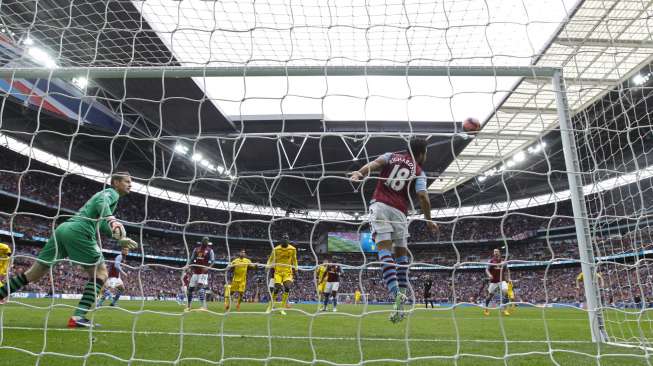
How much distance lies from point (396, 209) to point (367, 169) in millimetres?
742

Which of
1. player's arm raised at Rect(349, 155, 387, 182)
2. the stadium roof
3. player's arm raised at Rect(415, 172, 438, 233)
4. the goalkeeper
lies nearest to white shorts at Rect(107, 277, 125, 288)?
the stadium roof

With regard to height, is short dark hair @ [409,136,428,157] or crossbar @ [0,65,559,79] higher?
crossbar @ [0,65,559,79]

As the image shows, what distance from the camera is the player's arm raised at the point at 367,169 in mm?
3797

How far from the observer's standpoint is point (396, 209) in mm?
4598

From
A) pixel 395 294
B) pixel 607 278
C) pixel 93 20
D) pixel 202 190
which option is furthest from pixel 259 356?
pixel 202 190

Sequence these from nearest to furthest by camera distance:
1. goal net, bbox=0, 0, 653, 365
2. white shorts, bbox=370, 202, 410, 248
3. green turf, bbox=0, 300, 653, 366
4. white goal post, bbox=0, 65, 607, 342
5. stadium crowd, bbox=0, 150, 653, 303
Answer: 1. green turf, bbox=0, 300, 653, 366
2. goal net, bbox=0, 0, 653, 365
3. white goal post, bbox=0, 65, 607, 342
4. white shorts, bbox=370, 202, 410, 248
5. stadium crowd, bbox=0, 150, 653, 303

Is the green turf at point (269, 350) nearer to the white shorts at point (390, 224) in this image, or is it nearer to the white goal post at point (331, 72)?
the white goal post at point (331, 72)

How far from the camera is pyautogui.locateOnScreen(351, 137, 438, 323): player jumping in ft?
14.5

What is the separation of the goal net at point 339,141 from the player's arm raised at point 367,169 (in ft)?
0.30

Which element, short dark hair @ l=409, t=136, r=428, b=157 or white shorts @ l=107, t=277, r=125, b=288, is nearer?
short dark hair @ l=409, t=136, r=428, b=157

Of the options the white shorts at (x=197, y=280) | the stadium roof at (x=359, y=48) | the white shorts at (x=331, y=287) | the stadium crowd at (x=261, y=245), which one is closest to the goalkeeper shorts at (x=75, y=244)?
the stadium roof at (x=359, y=48)

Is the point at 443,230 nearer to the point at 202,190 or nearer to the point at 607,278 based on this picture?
the point at 202,190

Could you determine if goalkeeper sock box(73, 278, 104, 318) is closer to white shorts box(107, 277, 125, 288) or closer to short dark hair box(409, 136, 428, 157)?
short dark hair box(409, 136, 428, 157)

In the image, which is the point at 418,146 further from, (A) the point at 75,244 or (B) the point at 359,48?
(B) the point at 359,48
